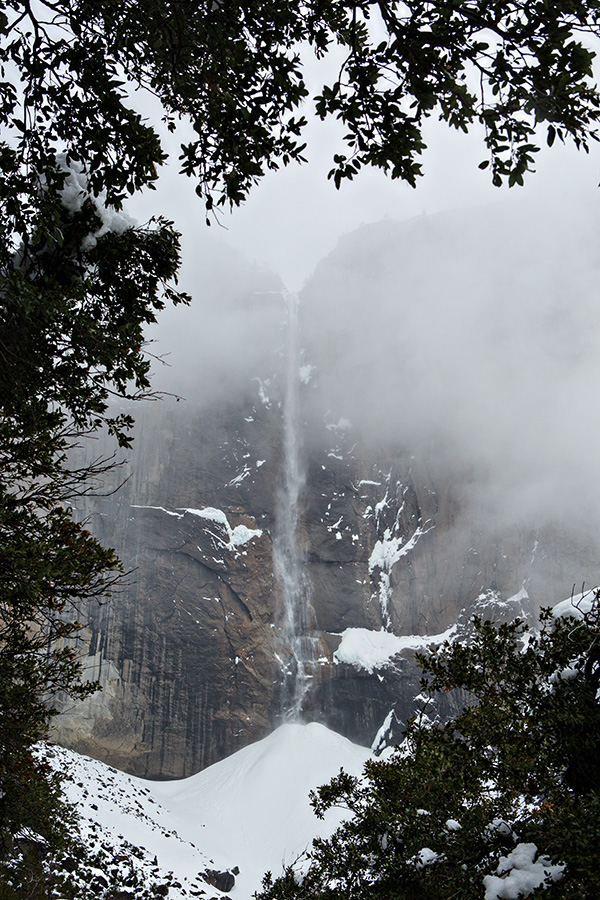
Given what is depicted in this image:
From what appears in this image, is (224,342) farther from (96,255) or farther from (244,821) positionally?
(96,255)

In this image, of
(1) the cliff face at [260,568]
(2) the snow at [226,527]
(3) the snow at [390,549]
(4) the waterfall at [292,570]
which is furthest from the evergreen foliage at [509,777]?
(3) the snow at [390,549]

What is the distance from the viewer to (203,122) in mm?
4746

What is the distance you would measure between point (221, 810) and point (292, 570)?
27.4 m

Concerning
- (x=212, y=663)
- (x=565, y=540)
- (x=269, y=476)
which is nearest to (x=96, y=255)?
(x=212, y=663)

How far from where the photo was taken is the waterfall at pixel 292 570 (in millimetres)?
69188

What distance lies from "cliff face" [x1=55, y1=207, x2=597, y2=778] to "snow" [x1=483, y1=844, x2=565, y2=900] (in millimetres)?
60815

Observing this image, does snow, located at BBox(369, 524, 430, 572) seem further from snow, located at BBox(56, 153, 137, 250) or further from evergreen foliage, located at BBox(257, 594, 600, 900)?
snow, located at BBox(56, 153, 137, 250)

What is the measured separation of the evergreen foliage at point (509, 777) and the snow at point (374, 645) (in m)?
65.7

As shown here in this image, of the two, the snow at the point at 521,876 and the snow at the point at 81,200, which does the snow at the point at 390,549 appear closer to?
the snow at the point at 81,200

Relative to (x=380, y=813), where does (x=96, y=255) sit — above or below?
above

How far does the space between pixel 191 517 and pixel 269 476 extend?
12549 millimetres

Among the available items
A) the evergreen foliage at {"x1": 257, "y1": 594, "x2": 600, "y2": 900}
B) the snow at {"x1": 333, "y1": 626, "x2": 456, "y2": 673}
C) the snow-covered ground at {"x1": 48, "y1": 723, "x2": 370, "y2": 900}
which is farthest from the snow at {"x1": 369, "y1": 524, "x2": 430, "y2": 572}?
the evergreen foliage at {"x1": 257, "y1": 594, "x2": 600, "y2": 900}

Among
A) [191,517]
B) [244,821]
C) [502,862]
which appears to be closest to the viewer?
[502,862]

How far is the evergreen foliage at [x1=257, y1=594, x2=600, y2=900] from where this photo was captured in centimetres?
355
